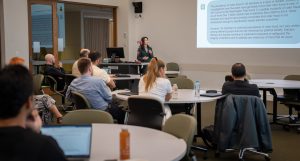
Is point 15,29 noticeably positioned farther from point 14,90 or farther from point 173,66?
point 14,90

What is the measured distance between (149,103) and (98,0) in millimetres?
8032

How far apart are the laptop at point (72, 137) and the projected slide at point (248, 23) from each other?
7.51 metres

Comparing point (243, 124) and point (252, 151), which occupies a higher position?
point (243, 124)

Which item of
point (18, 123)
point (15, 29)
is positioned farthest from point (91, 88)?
point (15, 29)

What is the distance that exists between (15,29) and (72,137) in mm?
8159

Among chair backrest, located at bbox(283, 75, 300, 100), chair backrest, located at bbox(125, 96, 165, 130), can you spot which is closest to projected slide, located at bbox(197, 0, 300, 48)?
chair backrest, located at bbox(283, 75, 300, 100)

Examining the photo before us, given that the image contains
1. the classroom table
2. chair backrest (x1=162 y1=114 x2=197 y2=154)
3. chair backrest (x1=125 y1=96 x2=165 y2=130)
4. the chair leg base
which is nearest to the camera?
the classroom table

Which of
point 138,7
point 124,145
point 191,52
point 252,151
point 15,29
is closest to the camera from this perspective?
point 124,145

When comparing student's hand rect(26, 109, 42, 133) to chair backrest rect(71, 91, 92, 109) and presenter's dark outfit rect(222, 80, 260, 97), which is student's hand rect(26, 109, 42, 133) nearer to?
chair backrest rect(71, 91, 92, 109)

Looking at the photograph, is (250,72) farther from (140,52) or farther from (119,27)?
(119,27)

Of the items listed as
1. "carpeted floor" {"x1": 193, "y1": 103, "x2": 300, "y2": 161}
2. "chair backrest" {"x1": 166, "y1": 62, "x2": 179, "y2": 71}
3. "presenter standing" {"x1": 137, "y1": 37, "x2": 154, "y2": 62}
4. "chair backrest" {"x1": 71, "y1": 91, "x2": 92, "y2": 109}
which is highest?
"presenter standing" {"x1": 137, "y1": 37, "x2": 154, "y2": 62}

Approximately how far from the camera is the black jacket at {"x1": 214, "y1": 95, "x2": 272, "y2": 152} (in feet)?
13.8

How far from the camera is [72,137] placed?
2.08 metres

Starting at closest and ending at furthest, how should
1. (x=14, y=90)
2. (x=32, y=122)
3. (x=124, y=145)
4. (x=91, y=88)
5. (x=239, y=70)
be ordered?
(x=14, y=90) → (x=32, y=122) → (x=124, y=145) → (x=239, y=70) → (x=91, y=88)
